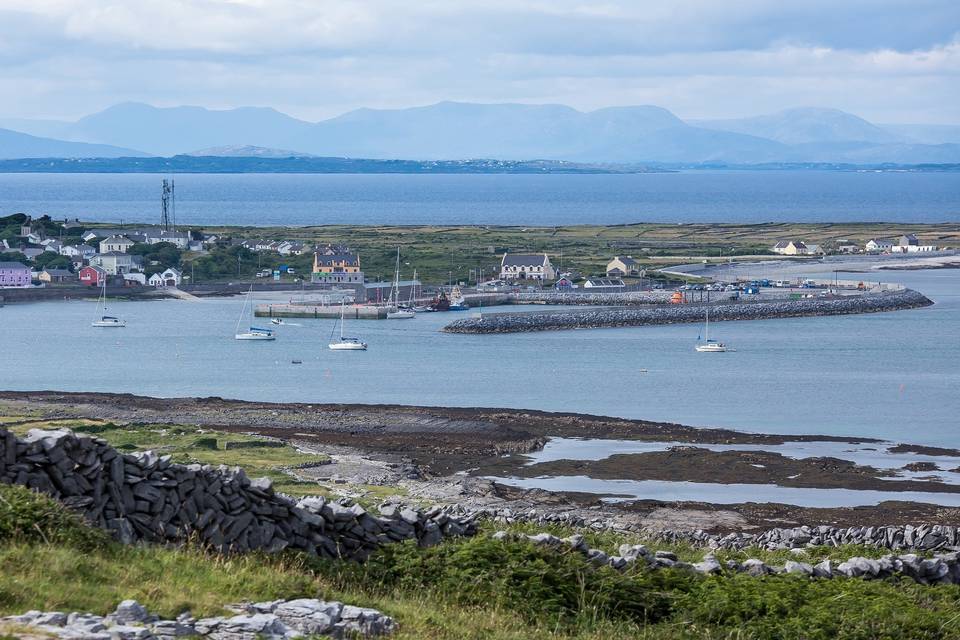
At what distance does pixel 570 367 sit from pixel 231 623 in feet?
175

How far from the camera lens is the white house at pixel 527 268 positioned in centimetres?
10288

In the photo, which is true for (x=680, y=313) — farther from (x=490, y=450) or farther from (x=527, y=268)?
(x=490, y=450)

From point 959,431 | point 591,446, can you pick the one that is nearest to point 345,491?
point 591,446

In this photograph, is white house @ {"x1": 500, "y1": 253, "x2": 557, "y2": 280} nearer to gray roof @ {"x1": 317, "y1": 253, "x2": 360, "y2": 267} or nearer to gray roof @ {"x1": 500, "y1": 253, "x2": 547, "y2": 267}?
gray roof @ {"x1": 500, "y1": 253, "x2": 547, "y2": 267}

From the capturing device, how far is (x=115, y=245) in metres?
111

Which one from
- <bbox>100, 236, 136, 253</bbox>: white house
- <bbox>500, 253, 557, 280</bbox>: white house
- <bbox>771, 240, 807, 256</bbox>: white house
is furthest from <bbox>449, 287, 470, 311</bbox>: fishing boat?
<bbox>771, 240, 807, 256</bbox>: white house

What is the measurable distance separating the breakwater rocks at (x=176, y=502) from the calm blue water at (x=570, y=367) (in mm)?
33582

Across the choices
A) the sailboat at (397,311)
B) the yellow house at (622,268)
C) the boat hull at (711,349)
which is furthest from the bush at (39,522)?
the yellow house at (622,268)

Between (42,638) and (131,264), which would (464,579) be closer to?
(42,638)

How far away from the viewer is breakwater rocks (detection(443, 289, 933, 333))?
79625 mm

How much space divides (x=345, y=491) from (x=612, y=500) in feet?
21.9

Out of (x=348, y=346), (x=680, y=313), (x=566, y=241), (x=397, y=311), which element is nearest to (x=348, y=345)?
(x=348, y=346)

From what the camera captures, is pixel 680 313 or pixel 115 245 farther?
pixel 115 245

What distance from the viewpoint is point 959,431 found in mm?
44062
